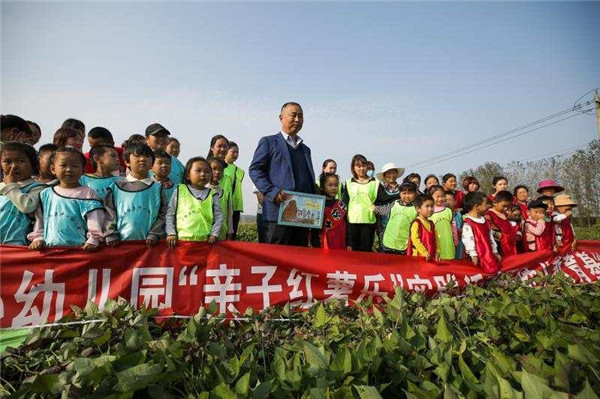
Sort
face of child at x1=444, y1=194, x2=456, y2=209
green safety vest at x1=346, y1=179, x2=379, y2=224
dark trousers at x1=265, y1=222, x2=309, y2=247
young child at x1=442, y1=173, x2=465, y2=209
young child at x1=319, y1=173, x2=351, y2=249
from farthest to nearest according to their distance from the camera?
young child at x1=442, y1=173, x2=465, y2=209 < face of child at x1=444, y1=194, x2=456, y2=209 < green safety vest at x1=346, y1=179, x2=379, y2=224 < young child at x1=319, y1=173, x2=351, y2=249 < dark trousers at x1=265, y1=222, x2=309, y2=247

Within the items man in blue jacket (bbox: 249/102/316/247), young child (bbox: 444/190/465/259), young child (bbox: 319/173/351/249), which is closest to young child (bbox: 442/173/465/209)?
young child (bbox: 444/190/465/259)

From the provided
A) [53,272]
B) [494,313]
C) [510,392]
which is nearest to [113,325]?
[53,272]

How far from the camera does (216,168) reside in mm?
5129

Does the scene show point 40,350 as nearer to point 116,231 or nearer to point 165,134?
point 116,231

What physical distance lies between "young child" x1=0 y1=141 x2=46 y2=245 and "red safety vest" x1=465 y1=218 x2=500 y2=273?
17.2 feet

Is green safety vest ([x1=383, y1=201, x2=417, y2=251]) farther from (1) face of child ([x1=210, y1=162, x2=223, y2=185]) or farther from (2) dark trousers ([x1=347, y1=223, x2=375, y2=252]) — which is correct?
(1) face of child ([x1=210, y1=162, x2=223, y2=185])

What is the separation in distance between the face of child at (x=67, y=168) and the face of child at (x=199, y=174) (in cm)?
108

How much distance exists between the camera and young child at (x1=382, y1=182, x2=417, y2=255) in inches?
207

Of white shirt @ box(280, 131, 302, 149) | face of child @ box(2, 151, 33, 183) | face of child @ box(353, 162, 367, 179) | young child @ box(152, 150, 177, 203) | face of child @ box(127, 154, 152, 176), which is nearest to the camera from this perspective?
face of child @ box(2, 151, 33, 183)

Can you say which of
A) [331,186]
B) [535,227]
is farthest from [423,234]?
[535,227]

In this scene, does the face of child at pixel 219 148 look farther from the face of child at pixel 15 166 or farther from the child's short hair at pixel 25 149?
the face of child at pixel 15 166

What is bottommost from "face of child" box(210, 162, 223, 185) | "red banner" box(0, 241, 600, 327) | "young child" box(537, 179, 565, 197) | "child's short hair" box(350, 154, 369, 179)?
"red banner" box(0, 241, 600, 327)

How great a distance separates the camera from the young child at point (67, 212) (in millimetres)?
3096

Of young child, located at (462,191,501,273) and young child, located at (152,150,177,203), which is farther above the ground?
young child, located at (152,150,177,203)
